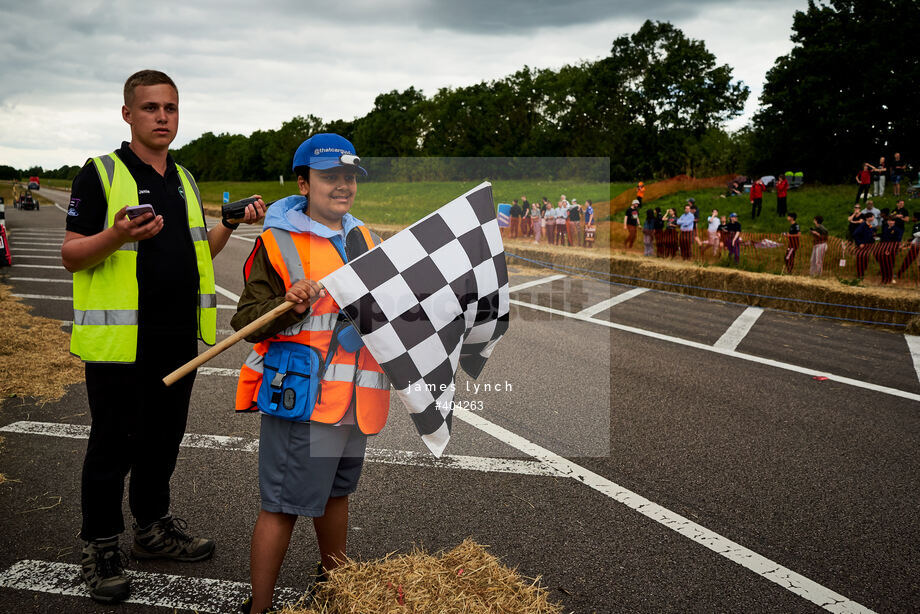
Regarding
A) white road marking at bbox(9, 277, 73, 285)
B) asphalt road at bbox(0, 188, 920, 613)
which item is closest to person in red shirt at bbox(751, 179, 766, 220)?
asphalt road at bbox(0, 188, 920, 613)

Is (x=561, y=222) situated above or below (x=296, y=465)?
above

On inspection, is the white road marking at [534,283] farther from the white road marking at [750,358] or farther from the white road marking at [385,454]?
the white road marking at [385,454]

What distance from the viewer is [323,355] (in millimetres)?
2336

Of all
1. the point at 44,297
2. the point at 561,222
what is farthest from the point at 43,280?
the point at 561,222

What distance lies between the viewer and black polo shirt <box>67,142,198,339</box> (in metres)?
2.66

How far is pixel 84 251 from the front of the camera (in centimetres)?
253

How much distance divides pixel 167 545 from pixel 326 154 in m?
2.32

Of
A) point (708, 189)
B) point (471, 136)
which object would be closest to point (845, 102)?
point (708, 189)

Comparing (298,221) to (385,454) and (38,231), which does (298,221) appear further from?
(38,231)

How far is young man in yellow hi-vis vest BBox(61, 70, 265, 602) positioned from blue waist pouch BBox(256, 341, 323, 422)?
835mm

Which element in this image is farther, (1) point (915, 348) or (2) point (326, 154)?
(1) point (915, 348)

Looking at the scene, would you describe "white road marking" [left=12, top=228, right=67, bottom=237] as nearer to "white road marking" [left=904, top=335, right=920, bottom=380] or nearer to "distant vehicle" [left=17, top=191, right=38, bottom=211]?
"distant vehicle" [left=17, top=191, right=38, bottom=211]

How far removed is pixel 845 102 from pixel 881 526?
42701 millimetres

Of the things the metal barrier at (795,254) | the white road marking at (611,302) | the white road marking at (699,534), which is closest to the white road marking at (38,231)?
the white road marking at (611,302)
